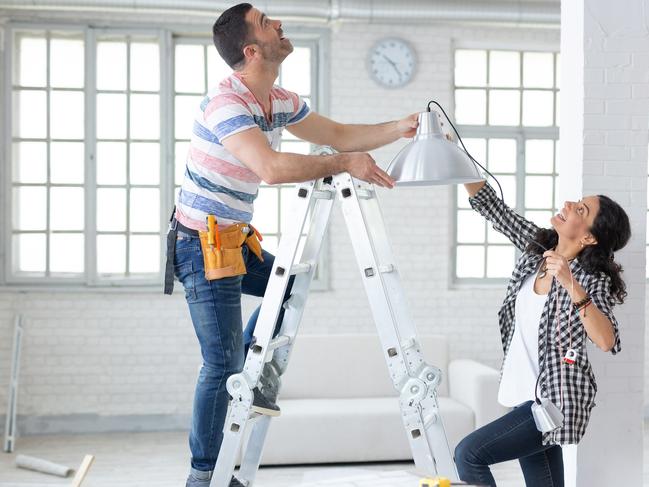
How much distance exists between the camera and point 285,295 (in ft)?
9.78

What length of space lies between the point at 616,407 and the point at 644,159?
1.10 meters

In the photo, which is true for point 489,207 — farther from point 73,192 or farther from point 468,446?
point 73,192

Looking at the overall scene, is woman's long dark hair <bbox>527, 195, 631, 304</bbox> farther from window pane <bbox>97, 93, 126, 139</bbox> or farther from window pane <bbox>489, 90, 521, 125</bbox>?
window pane <bbox>97, 93, 126, 139</bbox>

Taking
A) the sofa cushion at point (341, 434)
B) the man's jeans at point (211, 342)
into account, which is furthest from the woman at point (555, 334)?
the sofa cushion at point (341, 434)

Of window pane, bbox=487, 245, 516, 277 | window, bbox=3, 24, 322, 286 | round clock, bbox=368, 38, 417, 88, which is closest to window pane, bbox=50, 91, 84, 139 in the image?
window, bbox=3, 24, 322, 286

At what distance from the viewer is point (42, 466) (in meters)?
5.32

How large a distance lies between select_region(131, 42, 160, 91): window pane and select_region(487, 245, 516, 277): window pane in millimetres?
2964

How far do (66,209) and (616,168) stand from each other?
4.24m

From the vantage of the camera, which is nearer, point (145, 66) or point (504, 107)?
point (145, 66)

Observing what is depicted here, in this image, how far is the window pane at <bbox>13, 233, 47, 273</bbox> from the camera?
651 cm

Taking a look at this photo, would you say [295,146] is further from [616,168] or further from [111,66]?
[616,168]

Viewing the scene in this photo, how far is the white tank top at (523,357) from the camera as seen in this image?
3205 mm

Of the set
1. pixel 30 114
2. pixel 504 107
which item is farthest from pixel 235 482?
pixel 504 107

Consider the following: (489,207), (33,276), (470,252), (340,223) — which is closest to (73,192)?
(33,276)
